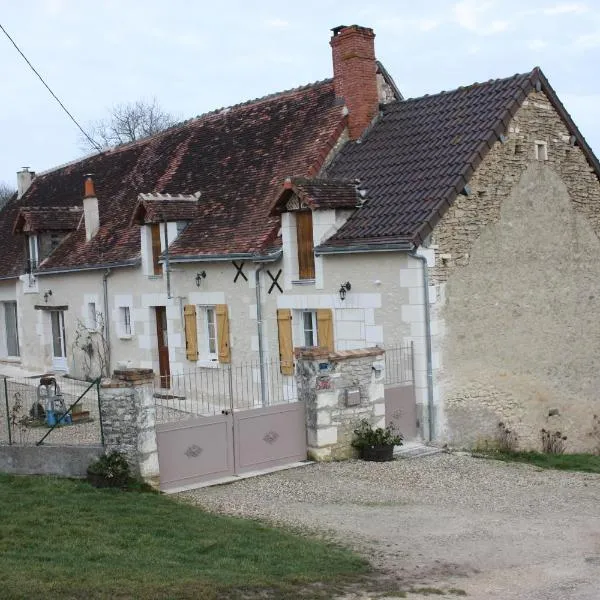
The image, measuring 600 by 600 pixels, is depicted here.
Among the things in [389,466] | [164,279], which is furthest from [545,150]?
[164,279]

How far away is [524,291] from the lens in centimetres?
1608

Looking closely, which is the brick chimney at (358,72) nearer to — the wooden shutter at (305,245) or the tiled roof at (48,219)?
the wooden shutter at (305,245)

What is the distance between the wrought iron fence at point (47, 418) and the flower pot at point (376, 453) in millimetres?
3880

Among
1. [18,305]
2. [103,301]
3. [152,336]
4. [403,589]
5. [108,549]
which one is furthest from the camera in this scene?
[18,305]

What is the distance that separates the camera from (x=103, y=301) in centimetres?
2175

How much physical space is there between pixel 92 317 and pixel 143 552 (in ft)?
48.1

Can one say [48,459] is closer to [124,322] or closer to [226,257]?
[226,257]

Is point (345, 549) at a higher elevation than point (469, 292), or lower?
lower

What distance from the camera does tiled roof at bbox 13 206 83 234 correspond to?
23562 millimetres

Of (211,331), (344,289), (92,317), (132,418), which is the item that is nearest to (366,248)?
(344,289)

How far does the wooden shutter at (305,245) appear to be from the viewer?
1623cm

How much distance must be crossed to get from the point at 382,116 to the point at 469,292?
5.16 meters

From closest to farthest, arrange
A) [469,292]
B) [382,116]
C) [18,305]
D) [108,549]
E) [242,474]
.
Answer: [108,549] → [242,474] → [469,292] → [382,116] → [18,305]

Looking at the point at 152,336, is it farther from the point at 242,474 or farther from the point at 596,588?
the point at 596,588
